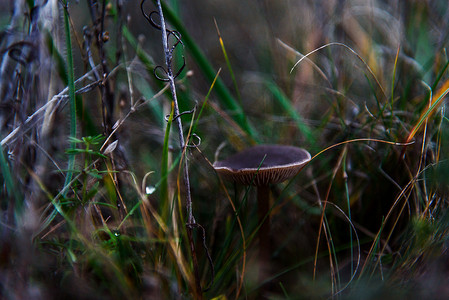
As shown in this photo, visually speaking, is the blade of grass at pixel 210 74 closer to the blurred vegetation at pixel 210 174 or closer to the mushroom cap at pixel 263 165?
the blurred vegetation at pixel 210 174

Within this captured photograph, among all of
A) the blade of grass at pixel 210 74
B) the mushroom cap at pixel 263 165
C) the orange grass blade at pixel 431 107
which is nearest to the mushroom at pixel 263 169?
the mushroom cap at pixel 263 165

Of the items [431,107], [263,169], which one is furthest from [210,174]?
[431,107]

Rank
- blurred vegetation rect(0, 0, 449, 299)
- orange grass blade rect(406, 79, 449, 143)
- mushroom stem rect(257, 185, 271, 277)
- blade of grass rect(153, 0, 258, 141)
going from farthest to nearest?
blade of grass rect(153, 0, 258, 141) → mushroom stem rect(257, 185, 271, 277) → orange grass blade rect(406, 79, 449, 143) → blurred vegetation rect(0, 0, 449, 299)

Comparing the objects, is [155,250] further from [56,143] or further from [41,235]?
[56,143]

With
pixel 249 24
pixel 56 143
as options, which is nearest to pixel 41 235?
pixel 56 143

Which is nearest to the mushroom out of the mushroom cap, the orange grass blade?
the mushroom cap

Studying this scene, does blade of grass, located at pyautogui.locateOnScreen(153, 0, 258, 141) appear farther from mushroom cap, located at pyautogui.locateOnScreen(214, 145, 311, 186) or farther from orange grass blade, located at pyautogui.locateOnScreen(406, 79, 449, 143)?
orange grass blade, located at pyautogui.locateOnScreen(406, 79, 449, 143)

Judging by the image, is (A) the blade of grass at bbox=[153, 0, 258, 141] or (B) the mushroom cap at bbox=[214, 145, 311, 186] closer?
(B) the mushroom cap at bbox=[214, 145, 311, 186]
